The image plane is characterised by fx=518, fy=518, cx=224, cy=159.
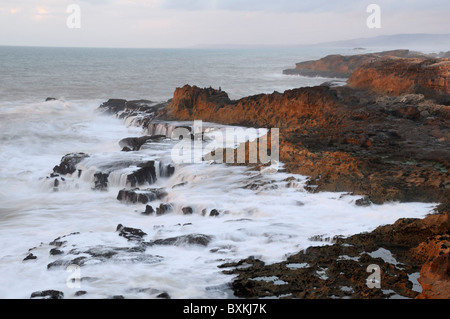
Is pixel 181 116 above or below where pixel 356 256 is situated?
above

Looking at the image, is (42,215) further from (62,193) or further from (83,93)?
(83,93)

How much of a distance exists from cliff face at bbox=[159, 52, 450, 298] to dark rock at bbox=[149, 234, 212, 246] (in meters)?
1.31

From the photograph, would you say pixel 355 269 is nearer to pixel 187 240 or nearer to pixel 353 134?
pixel 187 240

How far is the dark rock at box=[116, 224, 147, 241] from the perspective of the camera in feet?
32.4

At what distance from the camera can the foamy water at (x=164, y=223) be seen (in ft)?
26.4

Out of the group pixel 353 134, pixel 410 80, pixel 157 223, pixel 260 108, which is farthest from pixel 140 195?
pixel 410 80

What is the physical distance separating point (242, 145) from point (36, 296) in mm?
8743

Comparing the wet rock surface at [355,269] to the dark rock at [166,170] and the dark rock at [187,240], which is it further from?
the dark rock at [166,170]

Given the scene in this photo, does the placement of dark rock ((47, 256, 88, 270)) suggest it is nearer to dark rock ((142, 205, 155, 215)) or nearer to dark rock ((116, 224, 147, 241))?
dark rock ((116, 224, 147, 241))

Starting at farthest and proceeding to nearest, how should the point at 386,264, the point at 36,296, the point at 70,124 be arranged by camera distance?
the point at 70,124, the point at 386,264, the point at 36,296


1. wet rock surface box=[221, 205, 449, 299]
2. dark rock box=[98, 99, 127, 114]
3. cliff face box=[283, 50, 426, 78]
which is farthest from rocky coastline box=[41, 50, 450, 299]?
cliff face box=[283, 50, 426, 78]

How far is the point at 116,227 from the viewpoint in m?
10.8

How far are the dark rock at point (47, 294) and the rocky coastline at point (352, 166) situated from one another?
0.14 feet
